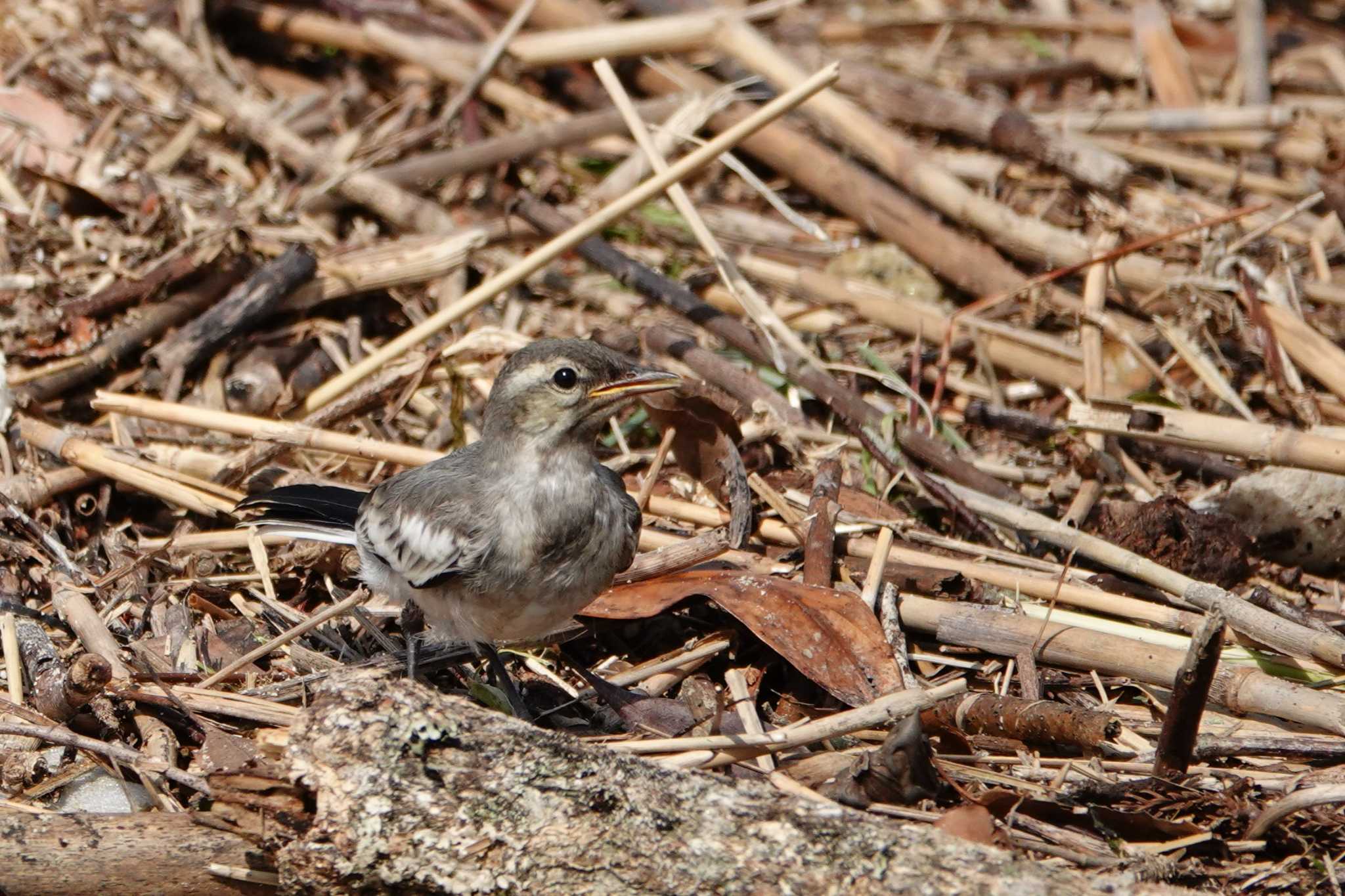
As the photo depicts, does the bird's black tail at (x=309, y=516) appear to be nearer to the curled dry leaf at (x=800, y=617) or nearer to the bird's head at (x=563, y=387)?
the bird's head at (x=563, y=387)

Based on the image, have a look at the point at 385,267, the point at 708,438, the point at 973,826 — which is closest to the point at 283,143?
the point at 385,267

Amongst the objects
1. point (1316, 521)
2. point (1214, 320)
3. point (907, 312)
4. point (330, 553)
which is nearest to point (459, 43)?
point (907, 312)

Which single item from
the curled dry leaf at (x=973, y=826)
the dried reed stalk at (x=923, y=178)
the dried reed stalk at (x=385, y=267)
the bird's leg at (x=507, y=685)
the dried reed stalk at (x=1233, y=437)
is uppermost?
the dried reed stalk at (x=923, y=178)

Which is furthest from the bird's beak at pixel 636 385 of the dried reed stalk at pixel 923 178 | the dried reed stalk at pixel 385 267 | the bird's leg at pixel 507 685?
the dried reed stalk at pixel 923 178

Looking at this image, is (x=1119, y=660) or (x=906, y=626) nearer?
(x=1119, y=660)

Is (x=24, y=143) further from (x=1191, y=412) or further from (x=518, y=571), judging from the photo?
(x=1191, y=412)

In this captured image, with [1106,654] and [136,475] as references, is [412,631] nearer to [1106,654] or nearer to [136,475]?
[136,475]
